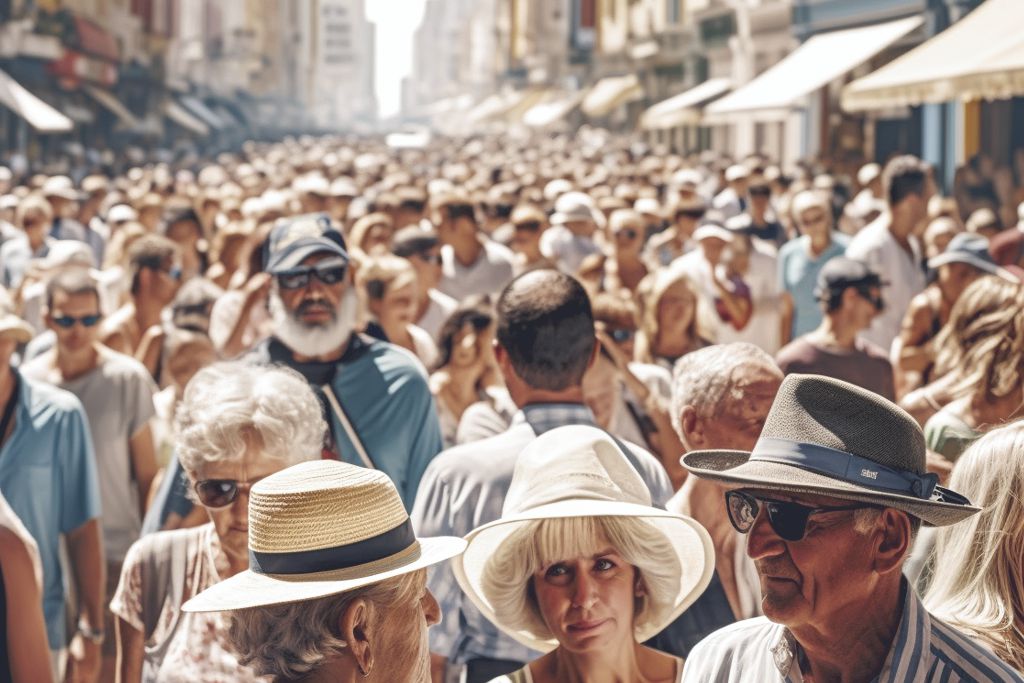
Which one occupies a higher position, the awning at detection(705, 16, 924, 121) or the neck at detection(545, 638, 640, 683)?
the awning at detection(705, 16, 924, 121)

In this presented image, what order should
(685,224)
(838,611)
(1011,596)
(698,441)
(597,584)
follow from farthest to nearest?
(685,224) → (698,441) → (597,584) → (1011,596) → (838,611)

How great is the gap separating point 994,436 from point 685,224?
8.57 metres

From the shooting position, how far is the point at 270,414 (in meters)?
3.56

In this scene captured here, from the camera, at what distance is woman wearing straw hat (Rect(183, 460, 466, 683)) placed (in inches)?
95.1

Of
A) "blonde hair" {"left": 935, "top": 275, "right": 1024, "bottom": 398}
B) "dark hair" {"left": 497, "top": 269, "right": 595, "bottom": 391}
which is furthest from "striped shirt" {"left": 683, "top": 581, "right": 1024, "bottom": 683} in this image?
"blonde hair" {"left": 935, "top": 275, "right": 1024, "bottom": 398}

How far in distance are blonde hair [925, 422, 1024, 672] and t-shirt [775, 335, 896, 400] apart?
10.6 feet

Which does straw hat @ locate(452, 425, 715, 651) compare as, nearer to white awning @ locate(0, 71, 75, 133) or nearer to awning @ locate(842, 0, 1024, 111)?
awning @ locate(842, 0, 1024, 111)

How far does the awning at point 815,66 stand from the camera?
2497 cm

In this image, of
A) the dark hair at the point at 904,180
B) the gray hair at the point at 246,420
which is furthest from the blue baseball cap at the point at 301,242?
the dark hair at the point at 904,180

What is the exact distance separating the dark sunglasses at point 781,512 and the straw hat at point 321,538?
433 mm

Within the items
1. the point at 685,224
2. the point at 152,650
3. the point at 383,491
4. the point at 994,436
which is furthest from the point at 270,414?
the point at 685,224

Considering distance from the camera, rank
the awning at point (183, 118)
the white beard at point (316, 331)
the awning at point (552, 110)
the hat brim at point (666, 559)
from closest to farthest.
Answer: the hat brim at point (666, 559) → the white beard at point (316, 331) → the awning at point (552, 110) → the awning at point (183, 118)

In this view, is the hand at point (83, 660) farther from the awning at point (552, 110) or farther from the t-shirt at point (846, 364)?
the awning at point (552, 110)

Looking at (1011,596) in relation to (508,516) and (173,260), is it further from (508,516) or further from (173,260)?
(173,260)
